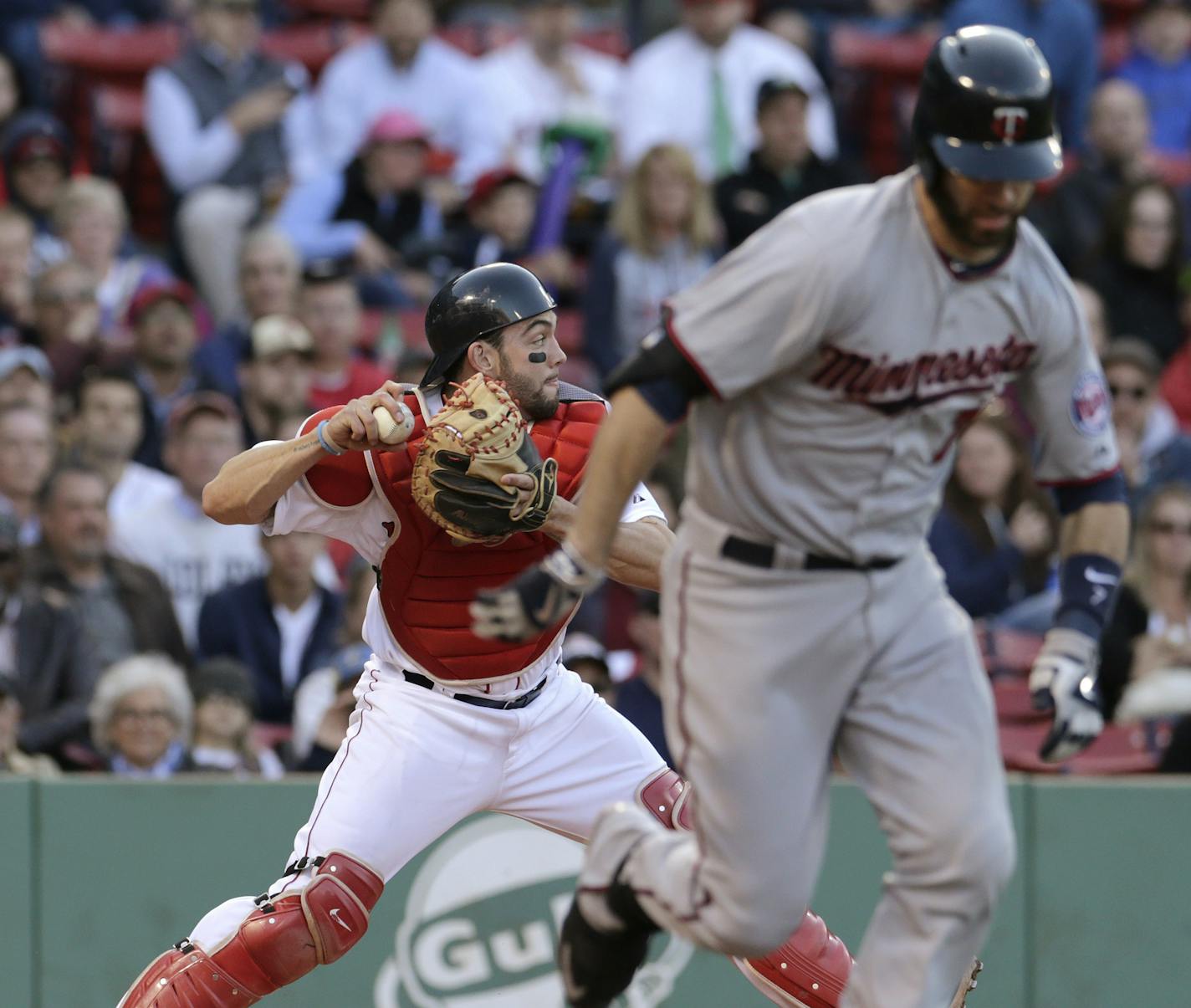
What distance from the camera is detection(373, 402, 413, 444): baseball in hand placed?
4594 mm

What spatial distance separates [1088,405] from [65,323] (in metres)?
6.26

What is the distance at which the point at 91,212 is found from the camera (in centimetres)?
976

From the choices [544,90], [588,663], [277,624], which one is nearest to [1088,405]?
[588,663]

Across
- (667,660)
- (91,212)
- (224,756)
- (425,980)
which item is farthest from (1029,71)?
(91,212)

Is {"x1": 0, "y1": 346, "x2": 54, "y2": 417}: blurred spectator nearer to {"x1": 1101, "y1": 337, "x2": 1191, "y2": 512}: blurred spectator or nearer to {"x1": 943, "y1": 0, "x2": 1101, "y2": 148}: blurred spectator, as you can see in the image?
{"x1": 1101, "y1": 337, "x2": 1191, "y2": 512}: blurred spectator

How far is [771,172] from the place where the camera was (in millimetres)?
10539

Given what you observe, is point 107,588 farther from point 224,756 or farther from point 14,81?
point 14,81

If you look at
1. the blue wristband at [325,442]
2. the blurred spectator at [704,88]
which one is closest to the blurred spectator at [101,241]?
the blurred spectator at [704,88]

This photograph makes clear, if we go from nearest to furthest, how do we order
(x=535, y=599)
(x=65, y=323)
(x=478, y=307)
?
(x=535, y=599), (x=478, y=307), (x=65, y=323)

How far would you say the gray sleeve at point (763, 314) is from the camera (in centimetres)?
390

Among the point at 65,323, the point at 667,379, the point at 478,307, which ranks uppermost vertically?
the point at 667,379

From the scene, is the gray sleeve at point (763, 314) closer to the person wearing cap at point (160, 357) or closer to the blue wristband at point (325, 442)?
the blue wristband at point (325, 442)

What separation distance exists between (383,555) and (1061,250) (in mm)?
6537

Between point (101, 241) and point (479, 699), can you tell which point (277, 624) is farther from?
point (479, 699)
